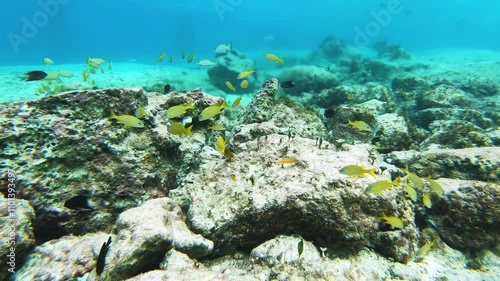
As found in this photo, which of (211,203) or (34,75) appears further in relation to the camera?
(34,75)

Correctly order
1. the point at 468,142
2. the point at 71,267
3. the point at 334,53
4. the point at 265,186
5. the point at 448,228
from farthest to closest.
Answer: the point at 334,53
the point at 468,142
the point at 448,228
the point at 265,186
the point at 71,267

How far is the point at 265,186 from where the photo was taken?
3500mm

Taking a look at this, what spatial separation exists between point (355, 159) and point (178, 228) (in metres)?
2.71

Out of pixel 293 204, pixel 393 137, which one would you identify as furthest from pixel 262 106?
pixel 293 204

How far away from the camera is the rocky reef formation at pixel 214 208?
9.26ft

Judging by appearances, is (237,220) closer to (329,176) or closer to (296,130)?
(329,176)

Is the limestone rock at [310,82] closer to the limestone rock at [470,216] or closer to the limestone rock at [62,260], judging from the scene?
the limestone rock at [470,216]

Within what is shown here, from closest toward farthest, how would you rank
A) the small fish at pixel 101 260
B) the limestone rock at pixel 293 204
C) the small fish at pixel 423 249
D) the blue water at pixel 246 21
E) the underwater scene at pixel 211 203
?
the small fish at pixel 101 260 < the underwater scene at pixel 211 203 < the limestone rock at pixel 293 204 < the small fish at pixel 423 249 < the blue water at pixel 246 21

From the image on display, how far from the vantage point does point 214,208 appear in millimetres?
3480

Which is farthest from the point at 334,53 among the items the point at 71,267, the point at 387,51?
the point at 71,267

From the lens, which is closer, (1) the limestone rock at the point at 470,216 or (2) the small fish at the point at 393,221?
(2) the small fish at the point at 393,221

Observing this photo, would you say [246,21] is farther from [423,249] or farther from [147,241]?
[147,241]

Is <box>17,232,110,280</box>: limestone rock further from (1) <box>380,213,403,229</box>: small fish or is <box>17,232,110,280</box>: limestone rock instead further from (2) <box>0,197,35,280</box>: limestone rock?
(1) <box>380,213,403,229</box>: small fish

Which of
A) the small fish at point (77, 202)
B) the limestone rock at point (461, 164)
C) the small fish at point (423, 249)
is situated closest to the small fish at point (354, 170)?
the small fish at point (423, 249)
